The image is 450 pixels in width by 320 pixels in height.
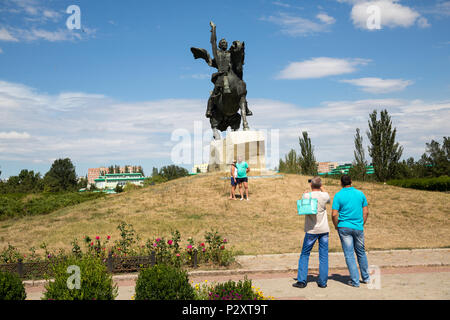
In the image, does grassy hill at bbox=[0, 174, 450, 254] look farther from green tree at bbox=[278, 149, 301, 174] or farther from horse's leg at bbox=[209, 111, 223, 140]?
green tree at bbox=[278, 149, 301, 174]

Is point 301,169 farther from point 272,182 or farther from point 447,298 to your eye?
point 447,298

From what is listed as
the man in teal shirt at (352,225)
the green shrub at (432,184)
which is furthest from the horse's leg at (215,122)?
the man in teal shirt at (352,225)

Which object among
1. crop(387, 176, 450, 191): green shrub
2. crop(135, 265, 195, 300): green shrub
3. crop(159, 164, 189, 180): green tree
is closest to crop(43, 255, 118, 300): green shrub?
crop(135, 265, 195, 300): green shrub

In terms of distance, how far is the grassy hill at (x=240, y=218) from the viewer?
409 inches

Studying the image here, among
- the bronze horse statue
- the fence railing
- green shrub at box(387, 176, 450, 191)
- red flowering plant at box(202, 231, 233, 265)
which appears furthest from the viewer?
green shrub at box(387, 176, 450, 191)

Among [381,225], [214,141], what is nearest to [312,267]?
[381,225]

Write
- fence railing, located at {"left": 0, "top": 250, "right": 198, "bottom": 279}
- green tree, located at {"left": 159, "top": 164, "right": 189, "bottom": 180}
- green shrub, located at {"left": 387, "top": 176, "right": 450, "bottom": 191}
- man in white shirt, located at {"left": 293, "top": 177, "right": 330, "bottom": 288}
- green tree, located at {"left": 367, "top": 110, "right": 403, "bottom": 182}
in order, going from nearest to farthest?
man in white shirt, located at {"left": 293, "top": 177, "right": 330, "bottom": 288}
fence railing, located at {"left": 0, "top": 250, "right": 198, "bottom": 279}
green shrub, located at {"left": 387, "top": 176, "right": 450, "bottom": 191}
green tree, located at {"left": 367, "top": 110, "right": 403, "bottom": 182}
green tree, located at {"left": 159, "top": 164, "right": 189, "bottom": 180}

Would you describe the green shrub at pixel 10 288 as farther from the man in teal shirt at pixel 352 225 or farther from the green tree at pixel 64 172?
the green tree at pixel 64 172

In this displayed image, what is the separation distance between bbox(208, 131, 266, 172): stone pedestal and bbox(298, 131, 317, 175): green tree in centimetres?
1168

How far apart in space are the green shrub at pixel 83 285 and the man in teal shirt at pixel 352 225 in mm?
3320

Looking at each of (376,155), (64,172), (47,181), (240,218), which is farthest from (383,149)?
(64,172)

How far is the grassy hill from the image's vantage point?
10.4m

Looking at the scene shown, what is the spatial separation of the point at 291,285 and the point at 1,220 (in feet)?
45.9

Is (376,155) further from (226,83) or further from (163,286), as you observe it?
(163,286)
